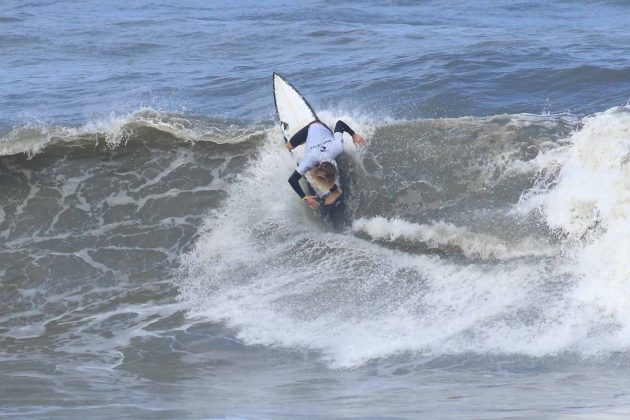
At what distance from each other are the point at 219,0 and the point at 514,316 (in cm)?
1912

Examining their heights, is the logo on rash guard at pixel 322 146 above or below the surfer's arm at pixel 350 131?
below

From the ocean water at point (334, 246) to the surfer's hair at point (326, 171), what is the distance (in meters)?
0.39

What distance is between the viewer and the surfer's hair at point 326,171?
10500 millimetres

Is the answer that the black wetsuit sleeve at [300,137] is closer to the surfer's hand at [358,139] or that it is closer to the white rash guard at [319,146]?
the white rash guard at [319,146]

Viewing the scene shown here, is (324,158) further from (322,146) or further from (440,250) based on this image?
(440,250)

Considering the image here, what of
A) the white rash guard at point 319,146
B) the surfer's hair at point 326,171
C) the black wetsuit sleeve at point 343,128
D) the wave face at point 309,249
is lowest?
the wave face at point 309,249

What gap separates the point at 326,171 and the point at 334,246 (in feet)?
3.32

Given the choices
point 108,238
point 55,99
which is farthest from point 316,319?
point 55,99

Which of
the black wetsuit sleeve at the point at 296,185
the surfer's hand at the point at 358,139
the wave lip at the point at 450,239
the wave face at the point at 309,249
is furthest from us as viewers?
the surfer's hand at the point at 358,139

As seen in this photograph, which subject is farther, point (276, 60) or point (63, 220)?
point (276, 60)

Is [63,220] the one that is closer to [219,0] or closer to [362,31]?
[362,31]

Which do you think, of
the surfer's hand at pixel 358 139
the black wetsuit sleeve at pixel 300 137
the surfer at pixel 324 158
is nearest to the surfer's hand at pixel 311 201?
the surfer at pixel 324 158

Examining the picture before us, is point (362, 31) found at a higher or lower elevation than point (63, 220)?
higher

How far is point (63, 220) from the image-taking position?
10.9 m
